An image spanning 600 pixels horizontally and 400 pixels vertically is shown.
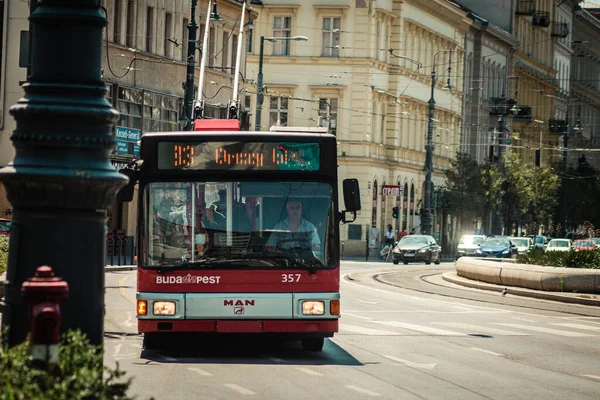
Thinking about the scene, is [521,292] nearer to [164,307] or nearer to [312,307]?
[312,307]

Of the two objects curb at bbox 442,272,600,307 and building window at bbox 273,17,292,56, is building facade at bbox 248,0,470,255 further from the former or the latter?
curb at bbox 442,272,600,307

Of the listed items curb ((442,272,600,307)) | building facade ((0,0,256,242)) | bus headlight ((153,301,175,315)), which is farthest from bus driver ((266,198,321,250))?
building facade ((0,0,256,242))

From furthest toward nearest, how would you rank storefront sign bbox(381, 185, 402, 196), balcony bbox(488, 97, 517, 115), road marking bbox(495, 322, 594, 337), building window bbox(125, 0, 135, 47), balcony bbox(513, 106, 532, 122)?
balcony bbox(513, 106, 532, 122) → balcony bbox(488, 97, 517, 115) → storefront sign bbox(381, 185, 402, 196) → building window bbox(125, 0, 135, 47) → road marking bbox(495, 322, 594, 337)

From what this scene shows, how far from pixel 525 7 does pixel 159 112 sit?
58.2 m

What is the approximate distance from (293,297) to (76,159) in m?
8.63

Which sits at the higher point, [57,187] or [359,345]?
[57,187]

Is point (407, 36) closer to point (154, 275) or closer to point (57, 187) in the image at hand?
point (154, 275)

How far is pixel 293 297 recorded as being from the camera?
52.5ft

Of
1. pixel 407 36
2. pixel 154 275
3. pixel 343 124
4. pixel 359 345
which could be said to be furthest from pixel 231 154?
pixel 407 36

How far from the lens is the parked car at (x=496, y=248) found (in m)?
65.3

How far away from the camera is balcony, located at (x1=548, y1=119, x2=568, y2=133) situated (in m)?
115

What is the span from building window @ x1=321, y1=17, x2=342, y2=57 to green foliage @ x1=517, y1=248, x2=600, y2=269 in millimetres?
38694

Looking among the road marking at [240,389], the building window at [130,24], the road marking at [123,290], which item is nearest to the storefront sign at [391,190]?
the building window at [130,24]

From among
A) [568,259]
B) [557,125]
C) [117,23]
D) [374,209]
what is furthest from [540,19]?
[568,259]
